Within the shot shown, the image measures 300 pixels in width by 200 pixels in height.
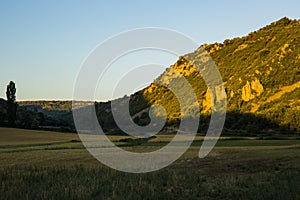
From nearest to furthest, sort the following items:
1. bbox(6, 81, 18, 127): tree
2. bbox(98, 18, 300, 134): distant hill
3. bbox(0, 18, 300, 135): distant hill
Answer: bbox(6, 81, 18, 127): tree
bbox(0, 18, 300, 135): distant hill
bbox(98, 18, 300, 134): distant hill

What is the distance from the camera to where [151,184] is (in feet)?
68.9

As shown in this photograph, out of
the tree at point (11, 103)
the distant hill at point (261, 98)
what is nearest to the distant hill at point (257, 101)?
the distant hill at point (261, 98)

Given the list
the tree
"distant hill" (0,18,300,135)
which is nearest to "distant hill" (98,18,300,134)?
"distant hill" (0,18,300,135)

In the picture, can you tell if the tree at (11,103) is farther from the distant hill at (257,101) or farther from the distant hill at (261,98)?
the distant hill at (261,98)

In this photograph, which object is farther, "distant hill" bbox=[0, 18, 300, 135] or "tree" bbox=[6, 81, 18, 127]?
"distant hill" bbox=[0, 18, 300, 135]

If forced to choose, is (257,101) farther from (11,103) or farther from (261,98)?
(11,103)

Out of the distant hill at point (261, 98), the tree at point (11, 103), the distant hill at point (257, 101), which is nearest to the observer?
the tree at point (11, 103)

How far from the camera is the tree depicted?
112331 mm

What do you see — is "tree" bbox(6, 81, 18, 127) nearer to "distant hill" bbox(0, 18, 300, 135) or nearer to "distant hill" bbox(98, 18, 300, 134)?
"distant hill" bbox(0, 18, 300, 135)

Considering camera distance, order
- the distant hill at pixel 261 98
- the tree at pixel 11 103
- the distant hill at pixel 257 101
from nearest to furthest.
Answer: the tree at pixel 11 103
the distant hill at pixel 257 101
the distant hill at pixel 261 98

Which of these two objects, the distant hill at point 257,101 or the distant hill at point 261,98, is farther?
the distant hill at point 261,98

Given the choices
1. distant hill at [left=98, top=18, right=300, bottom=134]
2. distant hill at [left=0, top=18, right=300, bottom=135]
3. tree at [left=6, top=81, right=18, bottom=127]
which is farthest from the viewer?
distant hill at [left=98, top=18, right=300, bottom=134]

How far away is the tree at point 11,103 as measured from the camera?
112m

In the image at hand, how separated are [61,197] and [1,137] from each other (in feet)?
258
